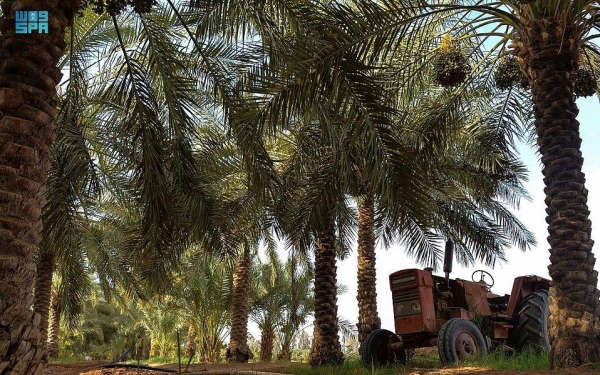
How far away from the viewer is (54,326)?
23.1 metres

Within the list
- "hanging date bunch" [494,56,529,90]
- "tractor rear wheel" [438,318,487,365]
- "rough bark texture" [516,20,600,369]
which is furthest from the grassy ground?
"hanging date bunch" [494,56,529,90]

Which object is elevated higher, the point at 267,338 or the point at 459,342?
the point at 459,342

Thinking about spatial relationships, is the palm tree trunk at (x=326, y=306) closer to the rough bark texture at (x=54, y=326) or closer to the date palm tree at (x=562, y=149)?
the date palm tree at (x=562, y=149)

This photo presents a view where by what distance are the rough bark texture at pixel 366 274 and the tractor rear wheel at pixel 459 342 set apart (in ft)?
16.9

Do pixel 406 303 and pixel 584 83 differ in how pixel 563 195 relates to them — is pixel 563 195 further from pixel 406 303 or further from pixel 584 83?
pixel 406 303

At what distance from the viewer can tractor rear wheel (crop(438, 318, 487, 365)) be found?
8.21 meters

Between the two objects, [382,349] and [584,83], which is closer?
[584,83]

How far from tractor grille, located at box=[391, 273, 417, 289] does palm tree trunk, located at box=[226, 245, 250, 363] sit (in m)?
8.08

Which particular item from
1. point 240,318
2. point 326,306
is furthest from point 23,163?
point 240,318

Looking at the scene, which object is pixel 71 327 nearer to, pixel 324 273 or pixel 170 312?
pixel 324 273

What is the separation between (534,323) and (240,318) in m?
10.2

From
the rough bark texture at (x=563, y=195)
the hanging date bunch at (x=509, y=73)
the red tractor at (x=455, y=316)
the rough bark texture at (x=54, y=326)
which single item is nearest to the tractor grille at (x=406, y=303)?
the red tractor at (x=455, y=316)

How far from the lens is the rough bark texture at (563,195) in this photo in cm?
721

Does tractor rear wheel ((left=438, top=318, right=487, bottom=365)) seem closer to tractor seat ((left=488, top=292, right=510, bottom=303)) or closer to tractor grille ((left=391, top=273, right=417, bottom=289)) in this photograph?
tractor grille ((left=391, top=273, right=417, bottom=289))
